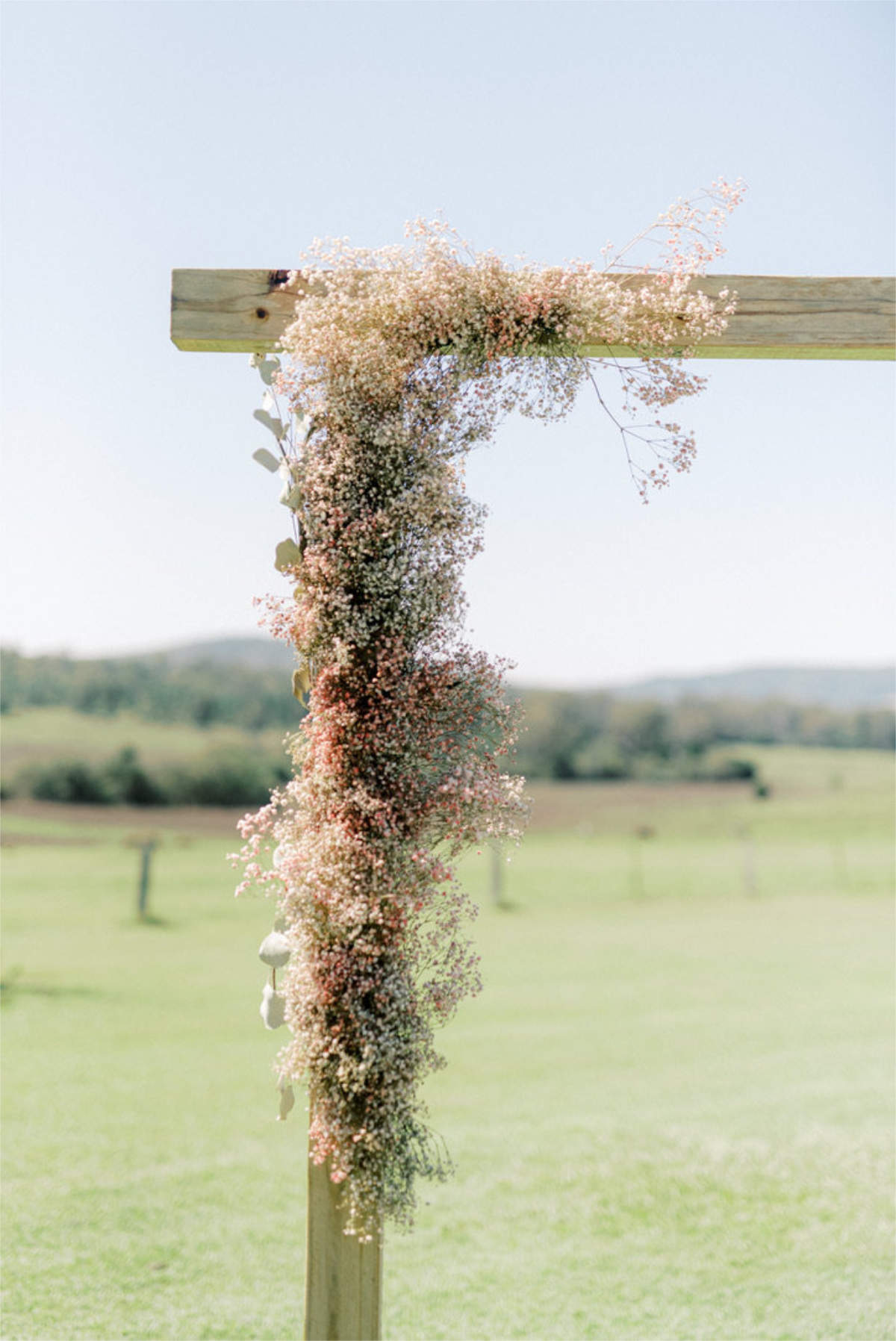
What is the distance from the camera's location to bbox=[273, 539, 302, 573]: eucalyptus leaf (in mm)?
2014

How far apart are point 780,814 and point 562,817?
2.65m

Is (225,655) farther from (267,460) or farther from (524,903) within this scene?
(267,460)

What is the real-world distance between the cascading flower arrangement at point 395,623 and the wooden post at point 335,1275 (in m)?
0.07

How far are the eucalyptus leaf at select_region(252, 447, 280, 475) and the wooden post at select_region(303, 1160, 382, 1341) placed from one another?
139 cm

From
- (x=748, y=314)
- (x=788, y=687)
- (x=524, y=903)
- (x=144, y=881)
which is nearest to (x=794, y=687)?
(x=788, y=687)

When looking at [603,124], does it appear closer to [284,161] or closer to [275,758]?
[284,161]

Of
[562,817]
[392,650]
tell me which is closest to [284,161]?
[392,650]

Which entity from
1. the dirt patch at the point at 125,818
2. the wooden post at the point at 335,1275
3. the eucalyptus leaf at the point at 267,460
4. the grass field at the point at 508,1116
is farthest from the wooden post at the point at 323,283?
the dirt patch at the point at 125,818

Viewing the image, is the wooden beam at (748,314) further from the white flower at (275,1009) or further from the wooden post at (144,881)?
the wooden post at (144,881)

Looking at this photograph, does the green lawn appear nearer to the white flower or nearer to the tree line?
the tree line

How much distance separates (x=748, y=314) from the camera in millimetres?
2152

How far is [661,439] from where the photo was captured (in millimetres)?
2051

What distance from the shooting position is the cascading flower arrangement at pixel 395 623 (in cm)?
188

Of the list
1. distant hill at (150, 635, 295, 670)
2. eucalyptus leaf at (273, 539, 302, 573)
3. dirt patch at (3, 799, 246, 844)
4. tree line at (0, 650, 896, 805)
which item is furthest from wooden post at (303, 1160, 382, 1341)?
distant hill at (150, 635, 295, 670)
